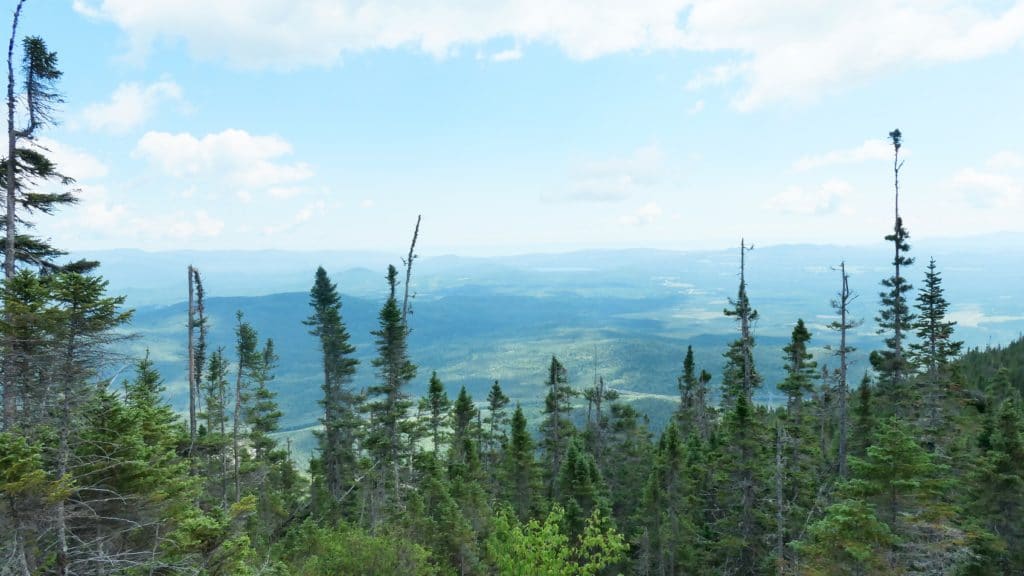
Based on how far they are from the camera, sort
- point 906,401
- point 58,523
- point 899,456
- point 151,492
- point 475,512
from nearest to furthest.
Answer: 1. point 58,523
2. point 151,492
3. point 899,456
4. point 475,512
5. point 906,401

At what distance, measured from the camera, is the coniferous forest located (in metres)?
11.0

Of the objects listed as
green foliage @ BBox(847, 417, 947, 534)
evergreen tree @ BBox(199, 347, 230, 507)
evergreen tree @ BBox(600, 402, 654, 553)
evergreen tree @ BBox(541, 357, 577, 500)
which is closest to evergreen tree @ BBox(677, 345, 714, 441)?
evergreen tree @ BBox(600, 402, 654, 553)

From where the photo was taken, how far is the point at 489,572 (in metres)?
Answer: 25.6

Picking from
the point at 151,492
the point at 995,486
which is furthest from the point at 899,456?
the point at 151,492

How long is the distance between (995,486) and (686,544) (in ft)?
53.8

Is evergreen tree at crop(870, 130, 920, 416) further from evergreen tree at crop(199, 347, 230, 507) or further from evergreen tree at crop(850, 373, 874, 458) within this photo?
evergreen tree at crop(199, 347, 230, 507)

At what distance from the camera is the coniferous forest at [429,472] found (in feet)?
36.1

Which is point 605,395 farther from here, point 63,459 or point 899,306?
point 63,459

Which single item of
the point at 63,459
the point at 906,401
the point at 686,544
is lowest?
the point at 686,544

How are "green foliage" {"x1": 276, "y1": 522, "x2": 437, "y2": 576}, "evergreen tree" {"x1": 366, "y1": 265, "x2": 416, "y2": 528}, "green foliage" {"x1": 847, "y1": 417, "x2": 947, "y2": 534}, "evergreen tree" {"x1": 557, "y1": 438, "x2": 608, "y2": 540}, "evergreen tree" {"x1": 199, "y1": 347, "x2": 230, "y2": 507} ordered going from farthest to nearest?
"evergreen tree" {"x1": 557, "y1": 438, "x2": 608, "y2": 540} → "evergreen tree" {"x1": 366, "y1": 265, "x2": 416, "y2": 528} → "evergreen tree" {"x1": 199, "y1": 347, "x2": 230, "y2": 507} → "green foliage" {"x1": 276, "y1": 522, "x2": 437, "y2": 576} → "green foliage" {"x1": 847, "y1": 417, "x2": 947, "y2": 534}

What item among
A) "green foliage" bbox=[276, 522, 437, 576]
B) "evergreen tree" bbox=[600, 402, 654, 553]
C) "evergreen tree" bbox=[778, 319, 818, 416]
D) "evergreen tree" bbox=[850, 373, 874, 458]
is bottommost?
"evergreen tree" bbox=[600, 402, 654, 553]

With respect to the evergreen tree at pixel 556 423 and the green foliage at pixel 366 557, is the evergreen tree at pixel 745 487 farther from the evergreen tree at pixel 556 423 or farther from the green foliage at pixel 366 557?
the green foliage at pixel 366 557

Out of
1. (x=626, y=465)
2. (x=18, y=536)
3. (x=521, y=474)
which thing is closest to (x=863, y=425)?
(x=626, y=465)

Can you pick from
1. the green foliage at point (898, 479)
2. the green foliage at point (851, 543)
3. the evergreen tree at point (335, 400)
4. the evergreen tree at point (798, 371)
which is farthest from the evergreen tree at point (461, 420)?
the green foliage at point (898, 479)
